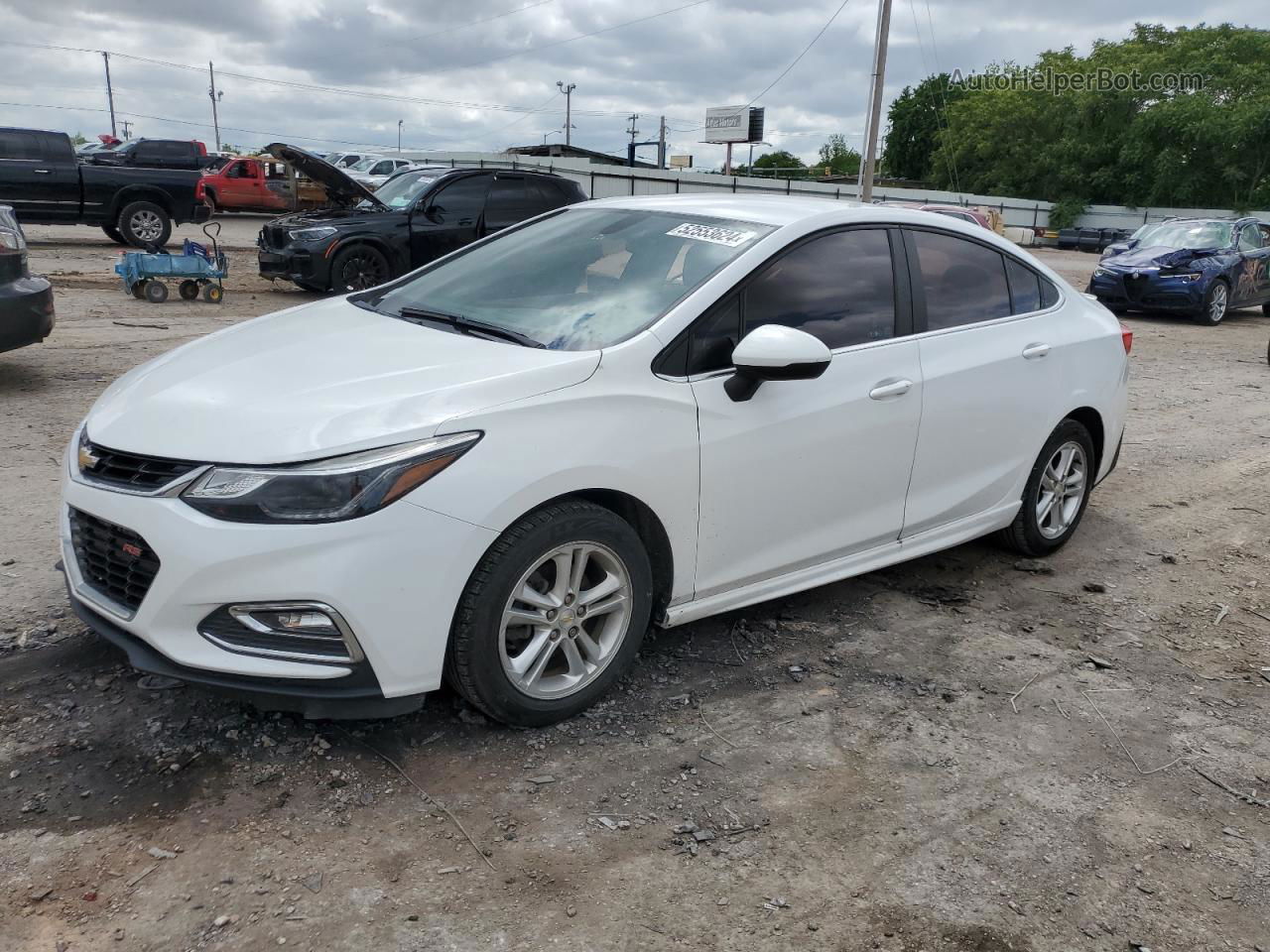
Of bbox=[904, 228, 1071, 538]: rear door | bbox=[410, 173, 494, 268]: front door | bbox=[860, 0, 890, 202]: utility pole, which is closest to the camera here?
A: bbox=[904, 228, 1071, 538]: rear door

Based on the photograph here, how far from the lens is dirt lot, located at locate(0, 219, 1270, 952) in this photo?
255cm

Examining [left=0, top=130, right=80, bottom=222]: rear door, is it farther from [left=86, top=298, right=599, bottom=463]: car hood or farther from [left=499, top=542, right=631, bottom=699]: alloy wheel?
[left=499, top=542, right=631, bottom=699]: alloy wheel

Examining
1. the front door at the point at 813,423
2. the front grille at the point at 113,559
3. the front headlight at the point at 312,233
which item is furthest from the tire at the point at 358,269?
the front grille at the point at 113,559

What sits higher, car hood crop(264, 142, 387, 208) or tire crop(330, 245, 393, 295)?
car hood crop(264, 142, 387, 208)

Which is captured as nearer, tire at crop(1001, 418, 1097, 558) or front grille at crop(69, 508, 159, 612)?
front grille at crop(69, 508, 159, 612)

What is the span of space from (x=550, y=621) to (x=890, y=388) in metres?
1.66

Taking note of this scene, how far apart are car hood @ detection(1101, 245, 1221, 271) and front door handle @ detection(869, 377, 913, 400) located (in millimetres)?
14441

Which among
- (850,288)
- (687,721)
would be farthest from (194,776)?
(850,288)

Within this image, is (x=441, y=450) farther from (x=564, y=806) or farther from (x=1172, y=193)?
(x=1172, y=193)

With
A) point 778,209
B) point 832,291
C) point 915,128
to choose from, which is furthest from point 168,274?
point 915,128

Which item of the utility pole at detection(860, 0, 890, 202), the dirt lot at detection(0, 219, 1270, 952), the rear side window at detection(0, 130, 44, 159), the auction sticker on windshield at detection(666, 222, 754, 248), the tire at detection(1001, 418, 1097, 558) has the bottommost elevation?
the dirt lot at detection(0, 219, 1270, 952)

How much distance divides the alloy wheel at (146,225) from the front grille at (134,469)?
1653 centimetres

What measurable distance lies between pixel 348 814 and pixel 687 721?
3.76 feet

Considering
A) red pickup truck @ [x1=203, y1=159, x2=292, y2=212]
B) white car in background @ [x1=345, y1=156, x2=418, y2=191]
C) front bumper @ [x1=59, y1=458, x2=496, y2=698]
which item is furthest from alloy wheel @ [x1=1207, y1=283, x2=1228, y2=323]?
white car in background @ [x1=345, y1=156, x2=418, y2=191]
